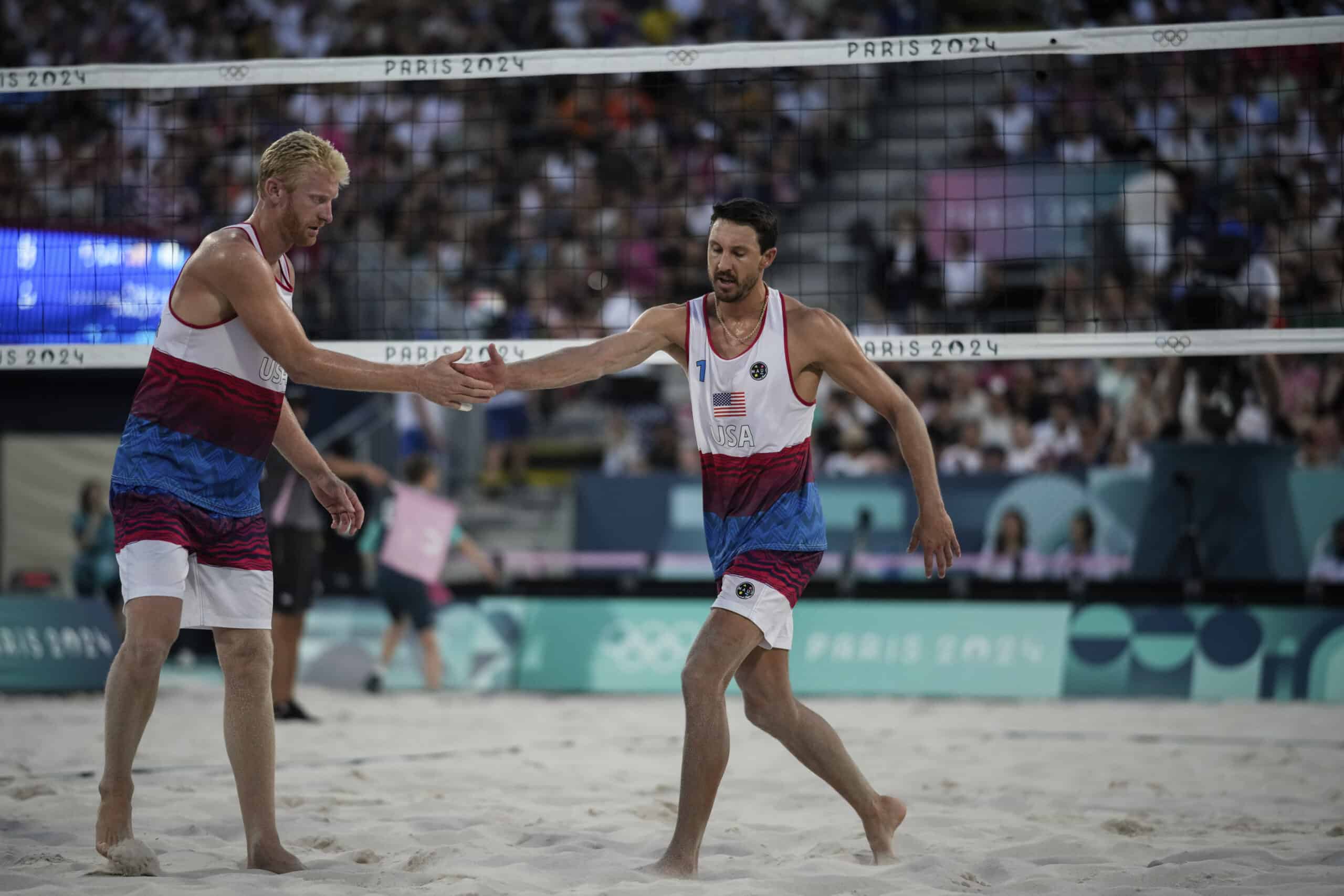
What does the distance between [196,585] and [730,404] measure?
178 centimetres

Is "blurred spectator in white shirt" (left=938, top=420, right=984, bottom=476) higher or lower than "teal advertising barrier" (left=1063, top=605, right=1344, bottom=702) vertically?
higher

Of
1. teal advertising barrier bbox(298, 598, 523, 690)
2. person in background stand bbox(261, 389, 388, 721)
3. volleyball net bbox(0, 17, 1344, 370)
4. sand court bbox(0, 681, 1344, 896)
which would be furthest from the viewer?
teal advertising barrier bbox(298, 598, 523, 690)

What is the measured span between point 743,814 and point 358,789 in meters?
1.72

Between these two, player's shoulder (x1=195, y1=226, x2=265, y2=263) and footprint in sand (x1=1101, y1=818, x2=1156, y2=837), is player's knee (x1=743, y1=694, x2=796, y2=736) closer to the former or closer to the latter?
footprint in sand (x1=1101, y1=818, x2=1156, y2=837)

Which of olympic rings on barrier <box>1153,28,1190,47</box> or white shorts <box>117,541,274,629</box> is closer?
white shorts <box>117,541,274,629</box>

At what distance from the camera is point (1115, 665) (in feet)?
32.9

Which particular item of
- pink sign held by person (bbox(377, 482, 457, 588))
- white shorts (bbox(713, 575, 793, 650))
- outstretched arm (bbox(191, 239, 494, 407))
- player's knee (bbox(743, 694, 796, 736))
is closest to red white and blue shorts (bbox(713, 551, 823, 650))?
white shorts (bbox(713, 575, 793, 650))

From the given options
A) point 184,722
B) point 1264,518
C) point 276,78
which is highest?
point 276,78

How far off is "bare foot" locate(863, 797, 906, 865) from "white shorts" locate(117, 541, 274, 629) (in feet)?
6.85

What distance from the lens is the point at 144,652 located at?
4148 millimetres

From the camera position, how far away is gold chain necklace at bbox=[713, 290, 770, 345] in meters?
4.60

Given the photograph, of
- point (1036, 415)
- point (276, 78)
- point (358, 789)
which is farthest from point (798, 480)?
point (1036, 415)

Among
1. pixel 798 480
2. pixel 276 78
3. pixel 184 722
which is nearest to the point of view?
pixel 798 480

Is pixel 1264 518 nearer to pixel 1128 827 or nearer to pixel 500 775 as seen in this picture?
pixel 1128 827
